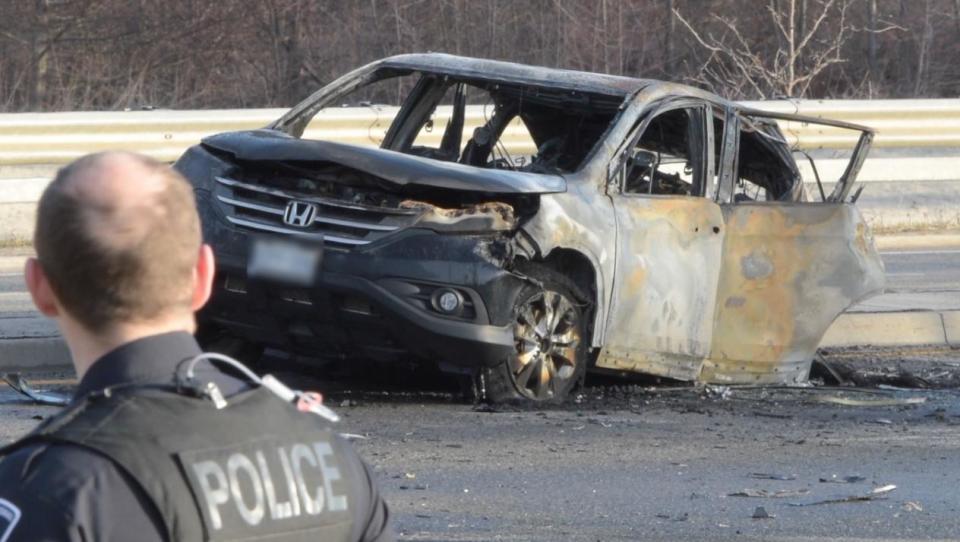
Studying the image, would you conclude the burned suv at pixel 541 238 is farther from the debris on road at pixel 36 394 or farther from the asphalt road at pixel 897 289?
the asphalt road at pixel 897 289

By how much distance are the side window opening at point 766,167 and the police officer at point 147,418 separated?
694 centimetres

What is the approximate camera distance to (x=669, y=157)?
8.75 m

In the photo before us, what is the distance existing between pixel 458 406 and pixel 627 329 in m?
0.88

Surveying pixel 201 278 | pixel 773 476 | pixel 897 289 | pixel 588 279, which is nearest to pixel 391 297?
pixel 588 279

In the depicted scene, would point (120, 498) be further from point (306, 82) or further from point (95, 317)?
point (306, 82)

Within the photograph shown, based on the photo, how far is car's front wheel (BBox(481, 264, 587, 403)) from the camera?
7.45 metres

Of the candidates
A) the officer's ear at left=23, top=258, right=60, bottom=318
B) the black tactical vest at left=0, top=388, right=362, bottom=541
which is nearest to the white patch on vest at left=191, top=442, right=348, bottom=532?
the black tactical vest at left=0, top=388, right=362, bottom=541

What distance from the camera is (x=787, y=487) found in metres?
6.11

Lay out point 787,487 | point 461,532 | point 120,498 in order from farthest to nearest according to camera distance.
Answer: point 787,487 < point 461,532 < point 120,498

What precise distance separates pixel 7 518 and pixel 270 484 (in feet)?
1.02

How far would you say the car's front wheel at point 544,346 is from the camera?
7449 millimetres

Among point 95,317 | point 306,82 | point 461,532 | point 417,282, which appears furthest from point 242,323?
point 306,82

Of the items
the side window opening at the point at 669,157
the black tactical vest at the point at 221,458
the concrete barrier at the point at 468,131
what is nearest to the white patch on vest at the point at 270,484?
the black tactical vest at the point at 221,458

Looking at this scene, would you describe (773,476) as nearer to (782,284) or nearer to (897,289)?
(782,284)
